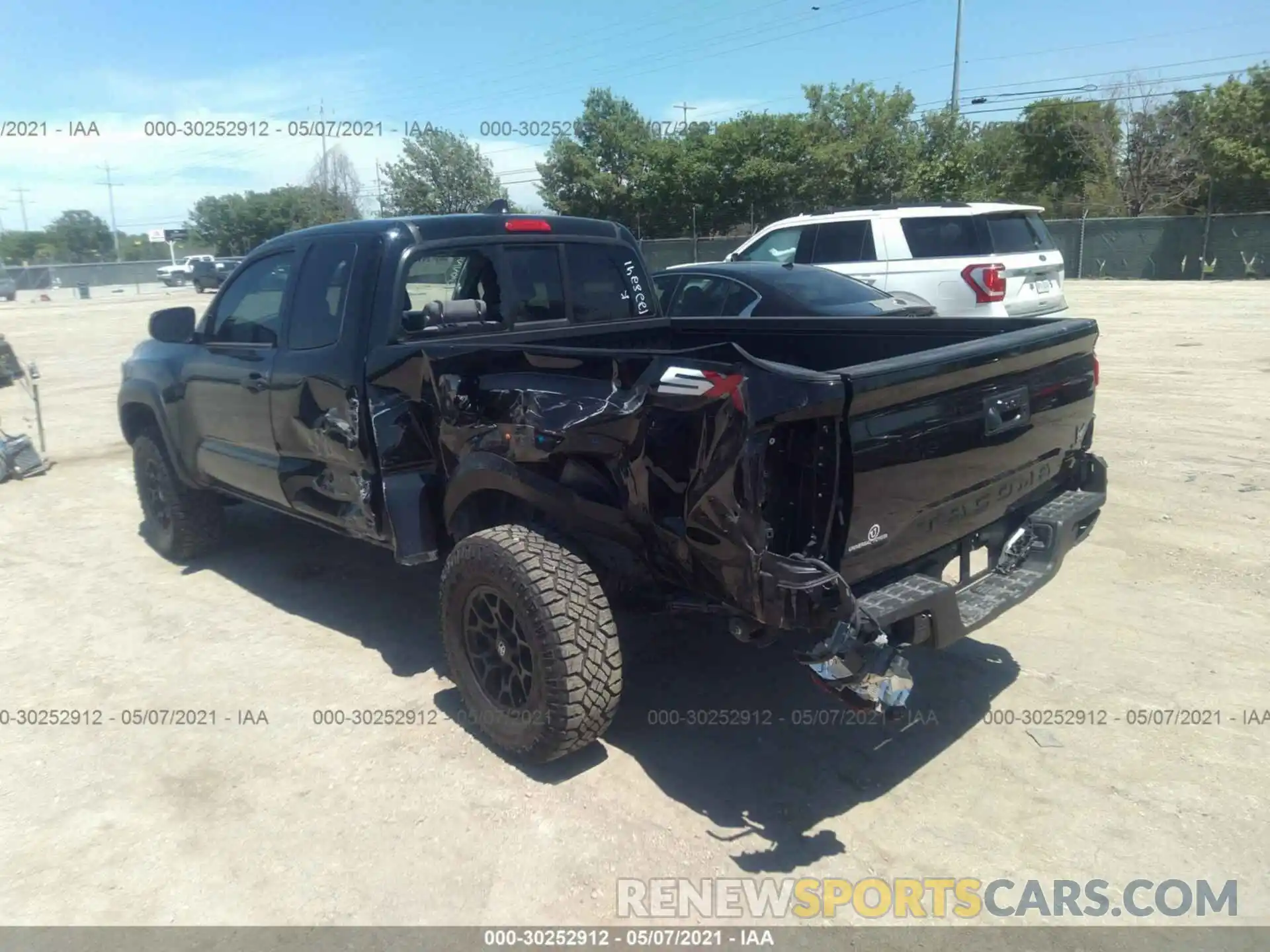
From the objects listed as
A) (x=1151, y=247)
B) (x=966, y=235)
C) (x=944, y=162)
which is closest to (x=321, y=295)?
(x=966, y=235)

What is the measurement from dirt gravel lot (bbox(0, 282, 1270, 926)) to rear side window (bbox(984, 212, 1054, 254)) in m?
5.08

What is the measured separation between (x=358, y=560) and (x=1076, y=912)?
4532 millimetres

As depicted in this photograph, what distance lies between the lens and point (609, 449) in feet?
10.4

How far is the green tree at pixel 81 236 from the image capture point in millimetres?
83062

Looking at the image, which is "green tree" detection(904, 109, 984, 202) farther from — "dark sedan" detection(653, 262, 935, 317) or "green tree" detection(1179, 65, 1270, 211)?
"dark sedan" detection(653, 262, 935, 317)

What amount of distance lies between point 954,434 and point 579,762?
1877 millimetres

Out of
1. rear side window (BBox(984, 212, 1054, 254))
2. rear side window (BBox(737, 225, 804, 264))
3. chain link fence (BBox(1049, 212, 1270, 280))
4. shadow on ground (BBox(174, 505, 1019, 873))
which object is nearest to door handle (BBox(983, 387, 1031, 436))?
shadow on ground (BBox(174, 505, 1019, 873))

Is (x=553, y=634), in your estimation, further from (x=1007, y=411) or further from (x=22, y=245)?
(x=22, y=245)

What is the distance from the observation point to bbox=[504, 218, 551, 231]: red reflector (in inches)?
180

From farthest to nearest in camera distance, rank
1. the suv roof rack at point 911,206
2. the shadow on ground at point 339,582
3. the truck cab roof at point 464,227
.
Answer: the suv roof rack at point 911,206 → the shadow on ground at point 339,582 → the truck cab roof at point 464,227

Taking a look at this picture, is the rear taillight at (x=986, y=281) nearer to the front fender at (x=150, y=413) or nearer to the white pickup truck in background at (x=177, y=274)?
the front fender at (x=150, y=413)

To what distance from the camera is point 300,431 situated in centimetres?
450

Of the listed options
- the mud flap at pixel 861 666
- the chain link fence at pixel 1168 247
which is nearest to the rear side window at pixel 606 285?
the mud flap at pixel 861 666

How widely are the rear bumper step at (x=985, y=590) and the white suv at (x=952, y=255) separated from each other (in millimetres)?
6423
